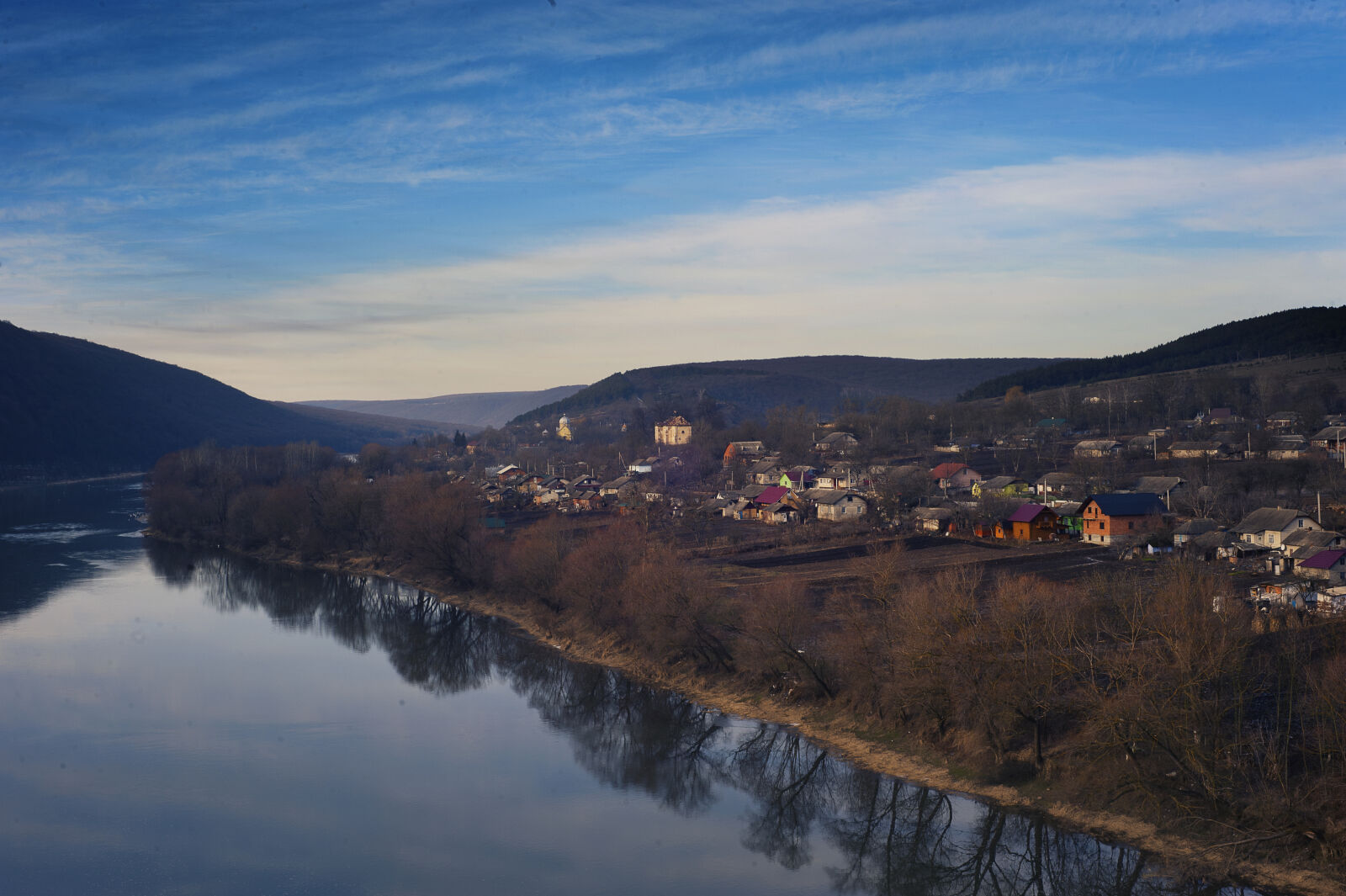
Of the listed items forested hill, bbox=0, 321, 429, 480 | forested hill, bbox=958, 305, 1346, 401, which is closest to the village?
forested hill, bbox=958, 305, 1346, 401

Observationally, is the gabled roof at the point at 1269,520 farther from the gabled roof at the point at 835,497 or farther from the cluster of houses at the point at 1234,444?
the gabled roof at the point at 835,497

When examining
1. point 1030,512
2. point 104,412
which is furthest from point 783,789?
point 104,412

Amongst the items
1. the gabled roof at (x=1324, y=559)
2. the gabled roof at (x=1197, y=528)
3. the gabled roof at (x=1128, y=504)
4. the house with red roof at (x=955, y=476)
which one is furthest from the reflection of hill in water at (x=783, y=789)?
the house with red roof at (x=955, y=476)

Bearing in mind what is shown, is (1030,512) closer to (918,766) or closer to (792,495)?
(792,495)

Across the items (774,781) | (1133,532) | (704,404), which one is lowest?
(774,781)

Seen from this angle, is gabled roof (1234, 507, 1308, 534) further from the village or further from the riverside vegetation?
the riverside vegetation

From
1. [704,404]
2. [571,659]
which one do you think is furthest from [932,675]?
[704,404]

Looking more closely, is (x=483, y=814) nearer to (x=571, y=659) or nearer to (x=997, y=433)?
(x=571, y=659)
